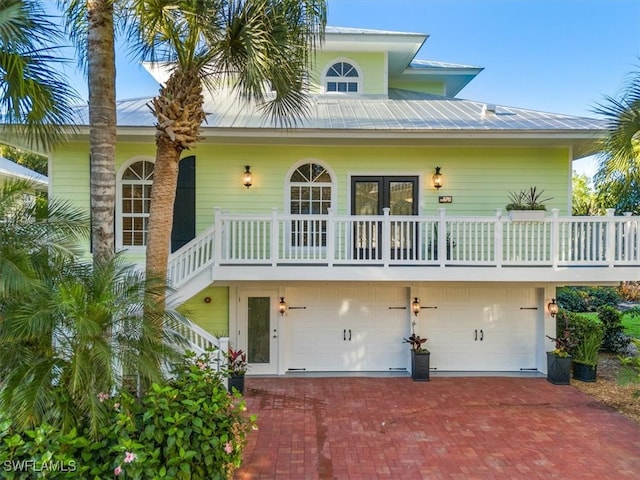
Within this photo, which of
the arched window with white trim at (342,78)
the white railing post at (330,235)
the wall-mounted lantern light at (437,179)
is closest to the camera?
the white railing post at (330,235)

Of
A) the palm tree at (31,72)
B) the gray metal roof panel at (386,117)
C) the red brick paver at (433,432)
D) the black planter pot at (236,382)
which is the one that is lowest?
the red brick paver at (433,432)

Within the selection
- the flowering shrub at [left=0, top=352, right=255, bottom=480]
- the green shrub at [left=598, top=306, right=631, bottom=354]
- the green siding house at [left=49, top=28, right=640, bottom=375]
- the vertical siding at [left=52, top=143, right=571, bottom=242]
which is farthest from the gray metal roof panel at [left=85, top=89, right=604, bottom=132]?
the green shrub at [left=598, top=306, right=631, bottom=354]

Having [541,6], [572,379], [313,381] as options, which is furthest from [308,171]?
[541,6]

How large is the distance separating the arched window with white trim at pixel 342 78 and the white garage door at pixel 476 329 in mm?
6471

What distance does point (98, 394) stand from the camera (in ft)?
12.3

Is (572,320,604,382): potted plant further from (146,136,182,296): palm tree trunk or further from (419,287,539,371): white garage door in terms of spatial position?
(146,136,182,296): palm tree trunk

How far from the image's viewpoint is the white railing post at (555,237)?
7848mm

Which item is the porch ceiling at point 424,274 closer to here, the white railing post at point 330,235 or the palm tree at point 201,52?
the white railing post at point 330,235

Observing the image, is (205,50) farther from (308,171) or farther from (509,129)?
(509,129)

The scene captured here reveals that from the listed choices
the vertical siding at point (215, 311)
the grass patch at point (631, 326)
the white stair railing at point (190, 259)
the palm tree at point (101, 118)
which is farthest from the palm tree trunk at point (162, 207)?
the grass patch at point (631, 326)

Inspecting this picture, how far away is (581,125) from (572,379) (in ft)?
18.8

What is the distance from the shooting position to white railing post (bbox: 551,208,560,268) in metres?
7.85

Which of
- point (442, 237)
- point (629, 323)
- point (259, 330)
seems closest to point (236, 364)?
point (259, 330)

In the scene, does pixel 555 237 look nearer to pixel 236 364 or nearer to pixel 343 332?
pixel 343 332
